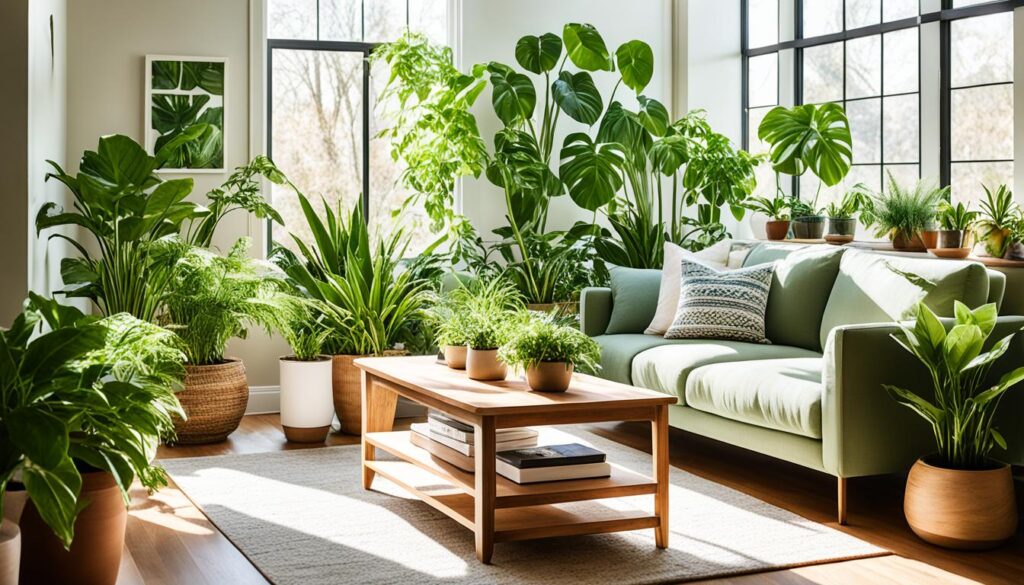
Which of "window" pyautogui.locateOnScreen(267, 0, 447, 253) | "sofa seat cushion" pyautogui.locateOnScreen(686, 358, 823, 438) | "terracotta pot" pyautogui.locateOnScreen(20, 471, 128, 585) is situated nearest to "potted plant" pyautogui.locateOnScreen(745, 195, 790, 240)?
"sofa seat cushion" pyautogui.locateOnScreen(686, 358, 823, 438)

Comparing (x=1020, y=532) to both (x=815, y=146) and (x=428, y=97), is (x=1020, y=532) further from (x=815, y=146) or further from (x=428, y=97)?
(x=428, y=97)

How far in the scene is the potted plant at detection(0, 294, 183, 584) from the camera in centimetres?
262

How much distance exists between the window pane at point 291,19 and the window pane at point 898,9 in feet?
10.1

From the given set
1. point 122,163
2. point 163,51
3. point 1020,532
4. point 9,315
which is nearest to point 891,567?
point 1020,532

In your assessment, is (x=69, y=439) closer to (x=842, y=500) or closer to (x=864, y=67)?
(x=842, y=500)

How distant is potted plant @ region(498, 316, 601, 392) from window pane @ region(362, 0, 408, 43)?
128 inches

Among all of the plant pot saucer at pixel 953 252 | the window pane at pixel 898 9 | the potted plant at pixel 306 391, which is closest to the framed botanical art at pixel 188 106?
the potted plant at pixel 306 391

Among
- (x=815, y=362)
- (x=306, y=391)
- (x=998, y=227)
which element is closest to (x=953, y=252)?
(x=998, y=227)

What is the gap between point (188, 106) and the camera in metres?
6.07

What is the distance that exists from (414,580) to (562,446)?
2.42ft

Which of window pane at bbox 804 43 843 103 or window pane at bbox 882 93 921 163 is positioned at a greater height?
window pane at bbox 804 43 843 103

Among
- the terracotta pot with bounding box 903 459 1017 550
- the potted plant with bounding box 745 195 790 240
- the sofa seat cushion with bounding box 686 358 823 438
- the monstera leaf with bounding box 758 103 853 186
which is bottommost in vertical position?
the terracotta pot with bounding box 903 459 1017 550

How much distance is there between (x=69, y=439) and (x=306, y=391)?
2.64 m

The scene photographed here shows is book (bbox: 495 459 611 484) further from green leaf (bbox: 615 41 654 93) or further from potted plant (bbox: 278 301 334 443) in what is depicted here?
green leaf (bbox: 615 41 654 93)
